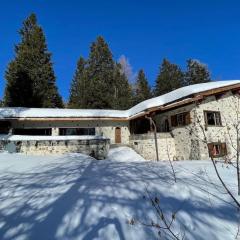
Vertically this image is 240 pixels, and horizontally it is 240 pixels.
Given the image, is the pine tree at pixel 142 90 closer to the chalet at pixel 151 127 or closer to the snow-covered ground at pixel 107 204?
the chalet at pixel 151 127

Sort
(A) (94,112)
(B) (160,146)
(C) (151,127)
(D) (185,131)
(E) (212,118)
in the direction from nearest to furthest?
(D) (185,131), (E) (212,118), (B) (160,146), (C) (151,127), (A) (94,112)

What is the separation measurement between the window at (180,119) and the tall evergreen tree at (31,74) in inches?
750

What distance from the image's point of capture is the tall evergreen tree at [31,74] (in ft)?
106

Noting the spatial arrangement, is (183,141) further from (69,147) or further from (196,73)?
(196,73)

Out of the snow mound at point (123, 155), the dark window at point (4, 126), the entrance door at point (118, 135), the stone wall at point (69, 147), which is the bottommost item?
the snow mound at point (123, 155)

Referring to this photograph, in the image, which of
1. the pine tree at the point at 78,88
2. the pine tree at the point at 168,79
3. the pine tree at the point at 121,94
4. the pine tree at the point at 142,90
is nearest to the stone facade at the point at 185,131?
the pine tree at the point at 78,88

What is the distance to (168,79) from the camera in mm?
42812

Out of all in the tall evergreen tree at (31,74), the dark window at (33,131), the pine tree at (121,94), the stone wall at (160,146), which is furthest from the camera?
the pine tree at (121,94)

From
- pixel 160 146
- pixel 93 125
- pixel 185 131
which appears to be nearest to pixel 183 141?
pixel 185 131

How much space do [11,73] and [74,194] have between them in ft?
106

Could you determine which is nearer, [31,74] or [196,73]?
[31,74]

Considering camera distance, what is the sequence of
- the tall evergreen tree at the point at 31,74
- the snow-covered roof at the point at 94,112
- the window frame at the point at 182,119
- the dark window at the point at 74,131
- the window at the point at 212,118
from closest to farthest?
the window frame at the point at 182,119 < the window at the point at 212,118 < the snow-covered roof at the point at 94,112 < the dark window at the point at 74,131 < the tall evergreen tree at the point at 31,74

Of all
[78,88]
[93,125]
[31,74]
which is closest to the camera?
[93,125]

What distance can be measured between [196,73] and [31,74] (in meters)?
26.6
